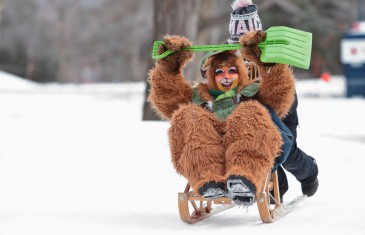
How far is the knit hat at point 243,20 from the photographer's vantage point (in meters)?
6.18

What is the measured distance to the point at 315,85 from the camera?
107ft

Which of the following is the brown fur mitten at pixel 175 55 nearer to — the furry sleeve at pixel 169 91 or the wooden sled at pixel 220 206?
the furry sleeve at pixel 169 91

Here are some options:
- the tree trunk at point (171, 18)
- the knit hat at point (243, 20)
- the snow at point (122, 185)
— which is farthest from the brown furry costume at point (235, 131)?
the tree trunk at point (171, 18)

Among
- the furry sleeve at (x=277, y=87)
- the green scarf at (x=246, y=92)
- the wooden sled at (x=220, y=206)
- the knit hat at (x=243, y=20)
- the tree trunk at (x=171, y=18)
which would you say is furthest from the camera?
the tree trunk at (x=171, y=18)

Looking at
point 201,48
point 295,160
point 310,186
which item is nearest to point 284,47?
point 201,48

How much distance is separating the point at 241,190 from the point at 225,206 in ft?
3.04

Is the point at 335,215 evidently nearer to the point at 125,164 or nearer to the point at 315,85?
the point at 125,164

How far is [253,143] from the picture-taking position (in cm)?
524

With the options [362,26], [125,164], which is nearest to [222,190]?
[125,164]

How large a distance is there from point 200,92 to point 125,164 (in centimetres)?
245

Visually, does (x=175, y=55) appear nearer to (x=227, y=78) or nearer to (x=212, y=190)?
(x=227, y=78)

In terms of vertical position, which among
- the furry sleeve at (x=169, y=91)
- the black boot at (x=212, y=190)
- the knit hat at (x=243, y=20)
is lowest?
the black boot at (x=212, y=190)

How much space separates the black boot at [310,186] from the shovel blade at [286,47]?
4.02 feet

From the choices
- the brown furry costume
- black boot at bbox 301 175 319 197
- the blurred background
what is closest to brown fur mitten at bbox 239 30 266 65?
the brown furry costume
